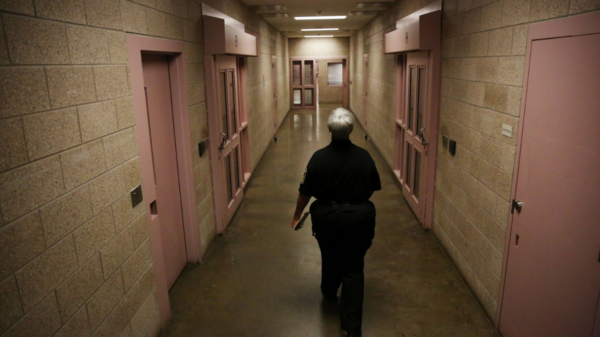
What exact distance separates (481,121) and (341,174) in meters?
1.19

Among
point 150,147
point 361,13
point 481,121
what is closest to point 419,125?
point 481,121

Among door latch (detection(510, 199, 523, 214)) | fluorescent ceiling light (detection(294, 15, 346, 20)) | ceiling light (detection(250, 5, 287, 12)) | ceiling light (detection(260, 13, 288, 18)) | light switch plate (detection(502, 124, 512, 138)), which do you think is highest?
fluorescent ceiling light (detection(294, 15, 346, 20))

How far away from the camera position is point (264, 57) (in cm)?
802

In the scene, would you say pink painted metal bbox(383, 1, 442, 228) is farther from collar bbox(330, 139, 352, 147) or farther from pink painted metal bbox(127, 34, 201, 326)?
pink painted metal bbox(127, 34, 201, 326)

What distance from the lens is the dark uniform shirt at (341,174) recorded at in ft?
8.08

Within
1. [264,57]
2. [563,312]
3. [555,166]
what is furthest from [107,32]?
[264,57]

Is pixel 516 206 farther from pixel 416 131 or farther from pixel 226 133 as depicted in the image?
pixel 226 133

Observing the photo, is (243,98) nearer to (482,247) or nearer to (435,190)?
(435,190)

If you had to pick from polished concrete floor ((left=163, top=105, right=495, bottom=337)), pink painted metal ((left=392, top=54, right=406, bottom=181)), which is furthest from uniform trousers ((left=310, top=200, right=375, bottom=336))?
pink painted metal ((left=392, top=54, right=406, bottom=181))

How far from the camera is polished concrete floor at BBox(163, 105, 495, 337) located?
8.93 ft

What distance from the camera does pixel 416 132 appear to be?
15.4 feet

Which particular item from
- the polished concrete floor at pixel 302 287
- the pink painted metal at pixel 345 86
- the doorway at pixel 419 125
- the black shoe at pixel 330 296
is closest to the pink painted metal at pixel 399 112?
the doorway at pixel 419 125

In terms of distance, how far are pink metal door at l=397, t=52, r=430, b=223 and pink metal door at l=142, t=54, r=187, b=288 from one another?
2.46 m

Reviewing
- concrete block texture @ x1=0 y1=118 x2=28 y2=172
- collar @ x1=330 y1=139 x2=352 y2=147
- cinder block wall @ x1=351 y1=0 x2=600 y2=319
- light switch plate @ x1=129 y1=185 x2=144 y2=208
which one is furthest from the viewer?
collar @ x1=330 y1=139 x2=352 y2=147
